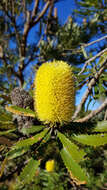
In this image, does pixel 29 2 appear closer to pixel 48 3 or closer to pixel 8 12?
pixel 48 3

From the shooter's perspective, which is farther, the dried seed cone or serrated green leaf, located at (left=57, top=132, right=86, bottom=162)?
the dried seed cone

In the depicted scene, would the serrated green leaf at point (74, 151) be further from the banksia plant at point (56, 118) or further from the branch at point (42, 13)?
the branch at point (42, 13)

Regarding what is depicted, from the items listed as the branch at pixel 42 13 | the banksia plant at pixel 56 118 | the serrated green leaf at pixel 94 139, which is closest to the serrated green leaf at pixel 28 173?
the banksia plant at pixel 56 118

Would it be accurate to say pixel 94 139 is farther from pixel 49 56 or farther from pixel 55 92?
pixel 49 56

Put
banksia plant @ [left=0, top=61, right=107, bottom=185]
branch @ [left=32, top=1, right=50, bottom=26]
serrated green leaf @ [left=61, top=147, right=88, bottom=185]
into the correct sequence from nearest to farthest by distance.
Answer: serrated green leaf @ [left=61, top=147, right=88, bottom=185]
banksia plant @ [left=0, top=61, right=107, bottom=185]
branch @ [left=32, top=1, right=50, bottom=26]

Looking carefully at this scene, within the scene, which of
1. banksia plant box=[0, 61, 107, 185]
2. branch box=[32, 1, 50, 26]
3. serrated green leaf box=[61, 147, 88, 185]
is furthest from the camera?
branch box=[32, 1, 50, 26]

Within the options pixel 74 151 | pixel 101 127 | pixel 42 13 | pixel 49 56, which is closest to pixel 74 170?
pixel 74 151

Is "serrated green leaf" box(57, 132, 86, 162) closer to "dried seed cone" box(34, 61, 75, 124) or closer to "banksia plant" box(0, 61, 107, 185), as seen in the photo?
"banksia plant" box(0, 61, 107, 185)

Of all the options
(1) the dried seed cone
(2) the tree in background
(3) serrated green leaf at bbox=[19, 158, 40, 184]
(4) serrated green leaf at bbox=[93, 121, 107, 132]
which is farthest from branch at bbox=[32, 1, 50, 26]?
(3) serrated green leaf at bbox=[19, 158, 40, 184]
